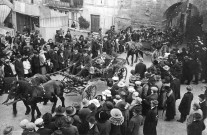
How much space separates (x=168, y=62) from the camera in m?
12.8

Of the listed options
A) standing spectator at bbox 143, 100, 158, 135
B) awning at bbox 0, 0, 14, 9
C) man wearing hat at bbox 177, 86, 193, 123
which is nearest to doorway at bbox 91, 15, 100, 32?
awning at bbox 0, 0, 14, 9

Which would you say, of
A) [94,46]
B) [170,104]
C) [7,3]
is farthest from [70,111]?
[7,3]

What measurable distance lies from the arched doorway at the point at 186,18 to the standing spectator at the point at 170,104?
13380 mm

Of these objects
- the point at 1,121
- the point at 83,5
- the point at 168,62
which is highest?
the point at 83,5

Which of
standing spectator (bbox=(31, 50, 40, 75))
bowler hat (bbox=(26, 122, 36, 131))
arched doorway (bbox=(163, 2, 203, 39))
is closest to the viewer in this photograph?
bowler hat (bbox=(26, 122, 36, 131))

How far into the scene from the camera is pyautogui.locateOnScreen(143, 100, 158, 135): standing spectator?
7.89 m

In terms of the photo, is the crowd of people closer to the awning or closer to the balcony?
the awning

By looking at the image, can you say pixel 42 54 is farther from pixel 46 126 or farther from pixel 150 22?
pixel 150 22

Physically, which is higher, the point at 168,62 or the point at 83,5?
the point at 83,5

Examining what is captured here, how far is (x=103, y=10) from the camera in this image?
2528 cm

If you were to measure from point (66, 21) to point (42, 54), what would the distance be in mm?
10863

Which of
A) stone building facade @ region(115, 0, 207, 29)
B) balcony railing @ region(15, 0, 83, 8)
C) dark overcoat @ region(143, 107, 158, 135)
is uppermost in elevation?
balcony railing @ region(15, 0, 83, 8)

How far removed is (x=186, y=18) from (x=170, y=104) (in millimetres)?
14887

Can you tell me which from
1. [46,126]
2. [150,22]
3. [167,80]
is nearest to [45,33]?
[150,22]
